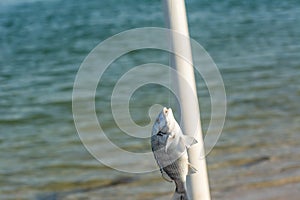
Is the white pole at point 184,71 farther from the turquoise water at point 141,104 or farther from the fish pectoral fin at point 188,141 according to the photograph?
the turquoise water at point 141,104

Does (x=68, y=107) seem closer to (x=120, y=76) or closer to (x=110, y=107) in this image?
(x=110, y=107)

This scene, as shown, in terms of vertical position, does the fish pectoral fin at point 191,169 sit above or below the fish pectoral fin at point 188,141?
below

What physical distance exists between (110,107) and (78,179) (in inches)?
106

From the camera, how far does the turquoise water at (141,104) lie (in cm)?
676

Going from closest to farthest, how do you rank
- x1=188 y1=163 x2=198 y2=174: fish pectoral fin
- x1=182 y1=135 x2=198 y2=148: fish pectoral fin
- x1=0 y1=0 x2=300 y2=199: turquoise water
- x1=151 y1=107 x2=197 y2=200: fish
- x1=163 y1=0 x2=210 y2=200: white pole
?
1. x1=151 y1=107 x2=197 y2=200: fish
2. x1=182 y1=135 x2=198 y2=148: fish pectoral fin
3. x1=188 y1=163 x2=198 y2=174: fish pectoral fin
4. x1=163 y1=0 x2=210 y2=200: white pole
5. x1=0 y1=0 x2=300 y2=199: turquoise water

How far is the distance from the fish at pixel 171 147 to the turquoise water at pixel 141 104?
98.2 inches

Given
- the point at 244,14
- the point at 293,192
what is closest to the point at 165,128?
the point at 293,192

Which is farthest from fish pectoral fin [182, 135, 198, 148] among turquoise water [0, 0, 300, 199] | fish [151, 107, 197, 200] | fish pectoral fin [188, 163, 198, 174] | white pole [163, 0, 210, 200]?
turquoise water [0, 0, 300, 199]

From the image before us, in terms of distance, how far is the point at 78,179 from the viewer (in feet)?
23.2

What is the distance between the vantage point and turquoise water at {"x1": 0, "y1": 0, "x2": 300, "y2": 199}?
6.76m

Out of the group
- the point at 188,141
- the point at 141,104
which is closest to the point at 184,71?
the point at 188,141

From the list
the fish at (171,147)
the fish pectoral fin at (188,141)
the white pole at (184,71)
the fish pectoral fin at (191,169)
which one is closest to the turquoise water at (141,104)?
the white pole at (184,71)

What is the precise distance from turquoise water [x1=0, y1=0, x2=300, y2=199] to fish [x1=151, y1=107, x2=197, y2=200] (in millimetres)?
2495

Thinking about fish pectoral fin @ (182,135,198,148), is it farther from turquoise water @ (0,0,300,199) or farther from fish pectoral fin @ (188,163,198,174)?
turquoise water @ (0,0,300,199)
